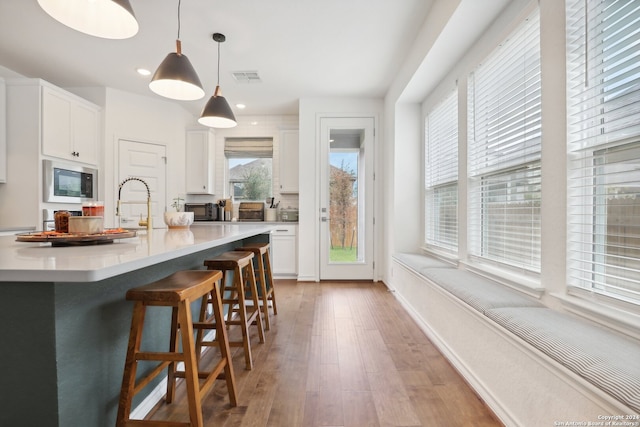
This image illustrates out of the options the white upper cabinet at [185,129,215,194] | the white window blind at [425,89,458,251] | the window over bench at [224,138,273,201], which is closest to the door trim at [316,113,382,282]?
the white window blind at [425,89,458,251]

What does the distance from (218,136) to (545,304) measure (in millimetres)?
5074

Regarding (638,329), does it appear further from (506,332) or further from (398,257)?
(398,257)

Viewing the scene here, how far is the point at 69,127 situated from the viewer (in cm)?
380

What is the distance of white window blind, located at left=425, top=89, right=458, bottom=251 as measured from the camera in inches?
119

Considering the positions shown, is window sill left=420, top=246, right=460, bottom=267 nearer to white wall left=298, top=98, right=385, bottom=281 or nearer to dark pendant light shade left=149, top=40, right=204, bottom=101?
white wall left=298, top=98, right=385, bottom=281

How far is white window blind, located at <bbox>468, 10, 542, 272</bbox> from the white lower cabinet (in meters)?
2.79

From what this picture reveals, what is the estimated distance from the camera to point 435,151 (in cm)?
348

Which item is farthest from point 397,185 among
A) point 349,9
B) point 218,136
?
point 218,136

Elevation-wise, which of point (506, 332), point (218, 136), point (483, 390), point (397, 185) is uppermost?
point (218, 136)

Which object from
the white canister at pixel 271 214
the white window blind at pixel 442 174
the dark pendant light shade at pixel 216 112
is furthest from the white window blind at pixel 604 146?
the white canister at pixel 271 214

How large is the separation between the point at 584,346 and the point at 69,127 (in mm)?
5002

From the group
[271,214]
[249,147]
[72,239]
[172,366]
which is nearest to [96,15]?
[72,239]

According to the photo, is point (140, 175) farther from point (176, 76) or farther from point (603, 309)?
point (603, 309)

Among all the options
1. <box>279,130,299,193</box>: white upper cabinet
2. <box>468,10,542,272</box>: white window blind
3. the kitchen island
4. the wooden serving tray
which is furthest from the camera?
<box>279,130,299,193</box>: white upper cabinet
